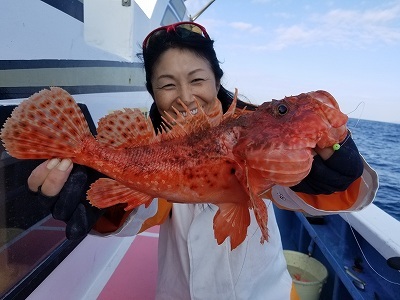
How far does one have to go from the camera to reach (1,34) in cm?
228

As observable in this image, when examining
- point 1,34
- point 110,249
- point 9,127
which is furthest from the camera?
point 110,249

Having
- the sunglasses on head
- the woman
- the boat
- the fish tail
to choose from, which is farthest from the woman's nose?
the fish tail

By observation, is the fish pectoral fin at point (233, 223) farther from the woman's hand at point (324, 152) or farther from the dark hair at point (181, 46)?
the dark hair at point (181, 46)

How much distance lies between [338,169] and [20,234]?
97.0 inches

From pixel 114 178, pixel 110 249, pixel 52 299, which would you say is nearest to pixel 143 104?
pixel 110 249

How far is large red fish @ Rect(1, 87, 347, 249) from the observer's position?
1.66 meters

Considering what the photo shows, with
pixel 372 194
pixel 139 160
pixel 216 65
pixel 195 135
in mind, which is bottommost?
pixel 372 194

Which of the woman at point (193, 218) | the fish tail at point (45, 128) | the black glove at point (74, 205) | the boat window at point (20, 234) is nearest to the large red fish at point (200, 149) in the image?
the fish tail at point (45, 128)

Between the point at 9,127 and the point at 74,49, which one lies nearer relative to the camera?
the point at 9,127

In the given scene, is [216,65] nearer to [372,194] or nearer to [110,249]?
[372,194]

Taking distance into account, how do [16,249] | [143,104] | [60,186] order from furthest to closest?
[143,104] < [16,249] < [60,186]

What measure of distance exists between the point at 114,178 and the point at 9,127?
64 cm

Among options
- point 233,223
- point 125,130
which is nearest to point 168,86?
point 125,130

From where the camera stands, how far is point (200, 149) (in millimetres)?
1902
